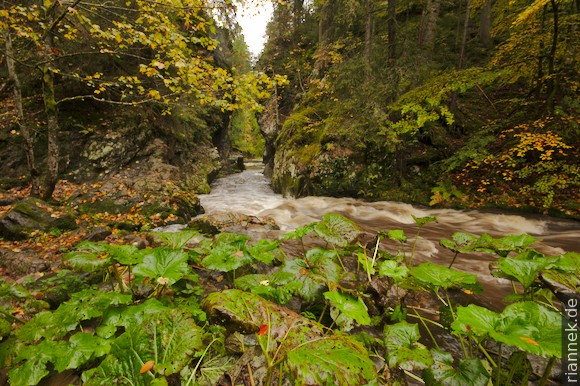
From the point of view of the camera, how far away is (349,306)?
1673 mm

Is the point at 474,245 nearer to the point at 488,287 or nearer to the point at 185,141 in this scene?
the point at 488,287

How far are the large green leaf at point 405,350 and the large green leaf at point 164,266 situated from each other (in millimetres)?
1456

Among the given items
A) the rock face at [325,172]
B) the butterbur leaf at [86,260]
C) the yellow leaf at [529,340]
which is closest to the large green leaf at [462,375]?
the yellow leaf at [529,340]

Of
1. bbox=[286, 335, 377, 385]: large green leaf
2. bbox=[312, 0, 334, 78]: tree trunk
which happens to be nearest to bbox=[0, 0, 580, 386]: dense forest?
bbox=[286, 335, 377, 385]: large green leaf

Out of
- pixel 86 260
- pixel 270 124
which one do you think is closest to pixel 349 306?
pixel 86 260

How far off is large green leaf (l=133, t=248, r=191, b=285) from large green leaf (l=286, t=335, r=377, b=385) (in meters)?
0.97

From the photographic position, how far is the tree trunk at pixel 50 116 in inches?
200

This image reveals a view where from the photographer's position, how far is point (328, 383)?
1.12 metres

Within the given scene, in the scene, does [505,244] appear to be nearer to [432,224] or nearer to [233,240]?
[233,240]

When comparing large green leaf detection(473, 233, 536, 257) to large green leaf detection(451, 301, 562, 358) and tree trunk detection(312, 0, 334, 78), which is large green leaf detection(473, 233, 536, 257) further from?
tree trunk detection(312, 0, 334, 78)

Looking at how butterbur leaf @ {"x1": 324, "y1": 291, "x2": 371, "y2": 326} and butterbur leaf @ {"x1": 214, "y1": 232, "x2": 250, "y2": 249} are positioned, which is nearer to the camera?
butterbur leaf @ {"x1": 324, "y1": 291, "x2": 371, "y2": 326}

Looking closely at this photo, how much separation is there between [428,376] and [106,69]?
1162cm

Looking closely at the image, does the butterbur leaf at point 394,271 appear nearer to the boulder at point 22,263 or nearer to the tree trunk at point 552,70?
the boulder at point 22,263

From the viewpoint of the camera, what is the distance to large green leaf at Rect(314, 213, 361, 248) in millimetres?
2619
